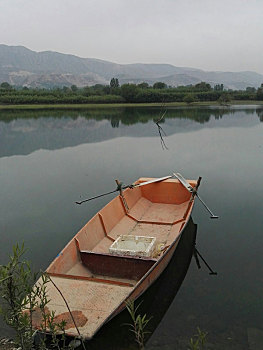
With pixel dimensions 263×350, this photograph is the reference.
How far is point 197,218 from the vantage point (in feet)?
30.9

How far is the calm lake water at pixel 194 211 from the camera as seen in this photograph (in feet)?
17.6

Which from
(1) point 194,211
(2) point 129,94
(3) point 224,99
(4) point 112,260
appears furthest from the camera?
(2) point 129,94

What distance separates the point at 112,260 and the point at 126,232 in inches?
83.1

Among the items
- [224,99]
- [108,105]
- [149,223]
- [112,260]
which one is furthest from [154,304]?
[224,99]

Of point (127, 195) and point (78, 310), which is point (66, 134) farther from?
point (78, 310)

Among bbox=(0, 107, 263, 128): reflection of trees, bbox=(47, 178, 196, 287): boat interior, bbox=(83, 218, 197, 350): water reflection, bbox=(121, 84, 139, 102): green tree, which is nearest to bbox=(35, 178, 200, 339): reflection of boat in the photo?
bbox=(47, 178, 196, 287): boat interior

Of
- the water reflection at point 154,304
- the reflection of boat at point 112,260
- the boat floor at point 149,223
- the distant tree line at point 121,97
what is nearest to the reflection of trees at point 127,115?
the distant tree line at point 121,97

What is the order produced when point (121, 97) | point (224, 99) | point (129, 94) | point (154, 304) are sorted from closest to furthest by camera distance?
point (154, 304) < point (224, 99) < point (121, 97) < point (129, 94)

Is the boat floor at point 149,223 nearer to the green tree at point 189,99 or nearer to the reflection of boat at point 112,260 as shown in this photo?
the reflection of boat at point 112,260

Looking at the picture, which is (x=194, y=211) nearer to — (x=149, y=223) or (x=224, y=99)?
(x=149, y=223)

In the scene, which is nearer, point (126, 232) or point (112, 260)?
point (112, 260)

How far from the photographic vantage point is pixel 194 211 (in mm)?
9938

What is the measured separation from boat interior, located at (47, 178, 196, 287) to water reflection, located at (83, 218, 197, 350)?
390mm

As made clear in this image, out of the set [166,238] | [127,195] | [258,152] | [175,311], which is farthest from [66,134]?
[175,311]
